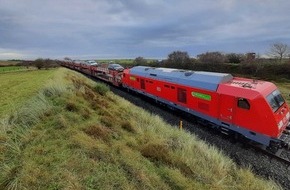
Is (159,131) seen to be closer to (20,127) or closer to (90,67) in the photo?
(20,127)

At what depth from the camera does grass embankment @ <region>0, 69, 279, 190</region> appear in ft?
23.9

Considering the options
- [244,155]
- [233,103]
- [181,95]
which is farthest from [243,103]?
[181,95]

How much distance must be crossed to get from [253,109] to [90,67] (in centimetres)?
4230

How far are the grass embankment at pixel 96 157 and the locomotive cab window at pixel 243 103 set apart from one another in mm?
3191

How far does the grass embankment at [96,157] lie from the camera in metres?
7.30

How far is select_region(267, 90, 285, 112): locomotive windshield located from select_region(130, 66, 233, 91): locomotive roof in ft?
9.89

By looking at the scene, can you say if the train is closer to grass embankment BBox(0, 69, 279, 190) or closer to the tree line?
grass embankment BBox(0, 69, 279, 190)

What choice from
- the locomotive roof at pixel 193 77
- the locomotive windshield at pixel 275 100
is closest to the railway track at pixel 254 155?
the locomotive windshield at pixel 275 100

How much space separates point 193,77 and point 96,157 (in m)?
11.9

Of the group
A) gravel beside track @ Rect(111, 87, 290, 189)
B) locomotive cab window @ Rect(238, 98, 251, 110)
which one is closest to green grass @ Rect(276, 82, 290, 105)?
gravel beside track @ Rect(111, 87, 290, 189)

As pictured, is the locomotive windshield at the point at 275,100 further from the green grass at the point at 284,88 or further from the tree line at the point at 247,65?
the tree line at the point at 247,65

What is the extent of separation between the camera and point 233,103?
14242 mm

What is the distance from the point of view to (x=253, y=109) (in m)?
13.0

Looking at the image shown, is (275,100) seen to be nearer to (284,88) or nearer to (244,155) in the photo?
(244,155)
